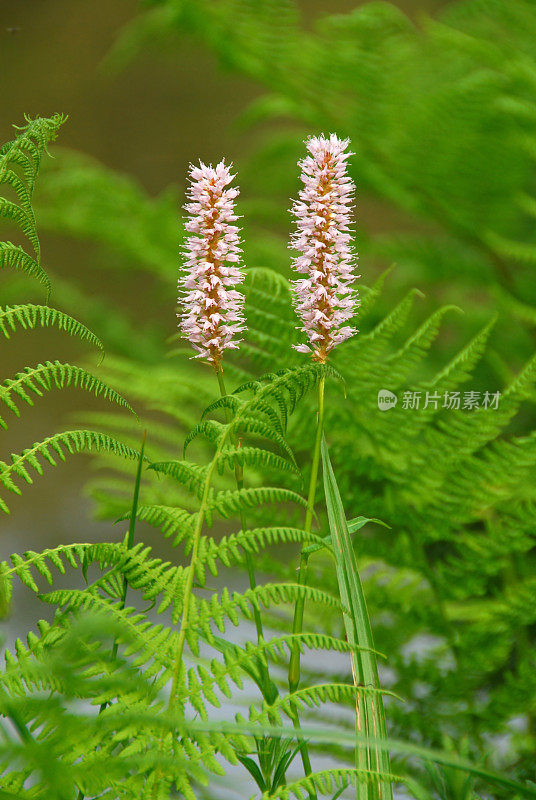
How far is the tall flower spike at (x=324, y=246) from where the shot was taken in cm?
31

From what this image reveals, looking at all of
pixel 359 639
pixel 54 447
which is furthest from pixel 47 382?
pixel 359 639

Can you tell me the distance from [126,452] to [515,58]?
584 millimetres

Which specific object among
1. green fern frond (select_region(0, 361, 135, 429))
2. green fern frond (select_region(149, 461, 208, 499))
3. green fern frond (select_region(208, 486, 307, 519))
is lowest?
green fern frond (select_region(208, 486, 307, 519))

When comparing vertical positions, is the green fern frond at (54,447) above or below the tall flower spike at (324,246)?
below

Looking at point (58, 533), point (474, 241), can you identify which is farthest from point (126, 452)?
point (58, 533)

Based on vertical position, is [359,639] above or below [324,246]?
below

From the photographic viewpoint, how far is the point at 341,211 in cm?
31

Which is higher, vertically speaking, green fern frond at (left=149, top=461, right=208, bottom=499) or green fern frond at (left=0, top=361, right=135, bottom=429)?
green fern frond at (left=0, top=361, right=135, bottom=429)

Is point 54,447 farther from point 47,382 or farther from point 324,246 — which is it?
point 324,246

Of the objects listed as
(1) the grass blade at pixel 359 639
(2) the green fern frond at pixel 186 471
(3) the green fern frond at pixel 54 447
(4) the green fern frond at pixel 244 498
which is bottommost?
(1) the grass blade at pixel 359 639

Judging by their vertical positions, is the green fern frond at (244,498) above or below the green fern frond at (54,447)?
below

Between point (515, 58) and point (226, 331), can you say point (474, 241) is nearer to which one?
point (515, 58)

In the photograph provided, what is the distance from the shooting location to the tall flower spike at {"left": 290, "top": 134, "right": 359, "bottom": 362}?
308 millimetres

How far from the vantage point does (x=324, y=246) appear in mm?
308
